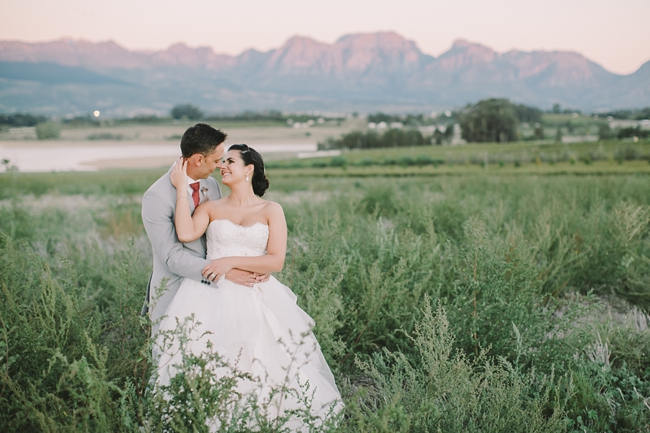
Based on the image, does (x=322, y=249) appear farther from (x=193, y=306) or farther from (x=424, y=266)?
(x=193, y=306)

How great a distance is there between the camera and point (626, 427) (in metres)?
3.91

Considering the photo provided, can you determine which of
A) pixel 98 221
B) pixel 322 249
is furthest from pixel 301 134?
pixel 322 249

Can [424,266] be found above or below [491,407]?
above

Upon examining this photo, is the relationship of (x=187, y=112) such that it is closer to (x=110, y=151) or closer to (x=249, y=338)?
(x=110, y=151)

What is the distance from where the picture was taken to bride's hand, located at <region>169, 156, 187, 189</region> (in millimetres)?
3586

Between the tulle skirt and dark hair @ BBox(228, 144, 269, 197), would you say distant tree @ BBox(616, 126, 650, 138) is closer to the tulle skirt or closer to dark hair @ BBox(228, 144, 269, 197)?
dark hair @ BBox(228, 144, 269, 197)

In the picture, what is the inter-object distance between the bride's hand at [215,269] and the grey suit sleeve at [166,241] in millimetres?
40

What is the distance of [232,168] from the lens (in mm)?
3781

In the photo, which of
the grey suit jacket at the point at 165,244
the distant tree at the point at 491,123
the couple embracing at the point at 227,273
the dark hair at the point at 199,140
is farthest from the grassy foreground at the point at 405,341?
the distant tree at the point at 491,123

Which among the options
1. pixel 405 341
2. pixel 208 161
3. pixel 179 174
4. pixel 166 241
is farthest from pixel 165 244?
pixel 405 341

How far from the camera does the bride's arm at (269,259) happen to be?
3.61 metres

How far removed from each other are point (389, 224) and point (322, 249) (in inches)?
235

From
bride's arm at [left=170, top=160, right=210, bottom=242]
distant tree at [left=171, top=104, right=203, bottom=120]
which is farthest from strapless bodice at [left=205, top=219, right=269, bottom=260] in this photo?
distant tree at [left=171, top=104, right=203, bottom=120]

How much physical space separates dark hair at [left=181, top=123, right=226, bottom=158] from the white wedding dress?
21.8 inches
